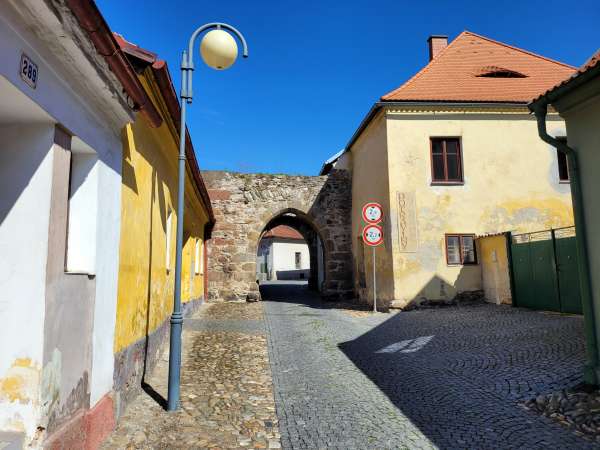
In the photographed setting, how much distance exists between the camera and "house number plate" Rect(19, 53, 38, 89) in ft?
7.15

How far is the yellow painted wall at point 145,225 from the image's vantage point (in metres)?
3.95

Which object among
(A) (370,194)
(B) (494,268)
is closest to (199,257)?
(A) (370,194)

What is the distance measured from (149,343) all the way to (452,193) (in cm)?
963

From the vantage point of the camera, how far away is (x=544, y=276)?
9.55 metres

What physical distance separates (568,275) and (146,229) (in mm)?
8033

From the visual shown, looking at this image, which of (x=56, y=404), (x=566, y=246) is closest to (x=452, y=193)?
(x=566, y=246)

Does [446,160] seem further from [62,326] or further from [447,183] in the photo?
[62,326]

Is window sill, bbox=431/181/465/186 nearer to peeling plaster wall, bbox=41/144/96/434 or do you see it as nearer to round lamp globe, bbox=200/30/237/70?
round lamp globe, bbox=200/30/237/70

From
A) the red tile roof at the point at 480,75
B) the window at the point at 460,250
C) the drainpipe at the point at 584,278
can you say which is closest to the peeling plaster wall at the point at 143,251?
the drainpipe at the point at 584,278

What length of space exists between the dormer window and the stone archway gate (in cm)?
550

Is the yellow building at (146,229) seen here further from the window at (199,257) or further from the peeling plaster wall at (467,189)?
the peeling plaster wall at (467,189)

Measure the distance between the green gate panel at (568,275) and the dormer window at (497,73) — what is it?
23.7 ft

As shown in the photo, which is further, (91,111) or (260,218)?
(260,218)

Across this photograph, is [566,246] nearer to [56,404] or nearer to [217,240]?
[56,404]
